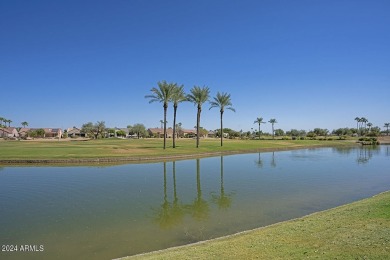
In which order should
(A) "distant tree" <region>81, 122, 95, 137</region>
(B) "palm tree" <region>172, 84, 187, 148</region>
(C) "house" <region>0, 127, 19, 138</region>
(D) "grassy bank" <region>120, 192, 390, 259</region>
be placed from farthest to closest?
1. (A) "distant tree" <region>81, 122, 95, 137</region>
2. (C) "house" <region>0, 127, 19, 138</region>
3. (B) "palm tree" <region>172, 84, 187, 148</region>
4. (D) "grassy bank" <region>120, 192, 390, 259</region>

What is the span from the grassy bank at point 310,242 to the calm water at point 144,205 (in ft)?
6.92

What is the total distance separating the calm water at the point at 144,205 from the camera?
12078mm

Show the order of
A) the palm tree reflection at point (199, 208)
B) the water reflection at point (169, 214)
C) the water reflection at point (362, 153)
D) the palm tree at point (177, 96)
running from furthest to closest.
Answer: the palm tree at point (177, 96) → the water reflection at point (362, 153) → the palm tree reflection at point (199, 208) → the water reflection at point (169, 214)

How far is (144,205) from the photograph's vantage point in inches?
711

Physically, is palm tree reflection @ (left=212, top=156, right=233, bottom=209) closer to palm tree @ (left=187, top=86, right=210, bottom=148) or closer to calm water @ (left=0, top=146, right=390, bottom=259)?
calm water @ (left=0, top=146, right=390, bottom=259)

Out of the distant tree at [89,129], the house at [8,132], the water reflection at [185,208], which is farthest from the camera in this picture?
the distant tree at [89,129]

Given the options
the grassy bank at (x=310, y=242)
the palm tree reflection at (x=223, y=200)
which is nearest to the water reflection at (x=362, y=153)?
the palm tree reflection at (x=223, y=200)

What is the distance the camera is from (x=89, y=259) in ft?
33.5

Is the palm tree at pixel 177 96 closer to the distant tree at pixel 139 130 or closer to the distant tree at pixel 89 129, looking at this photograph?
the distant tree at pixel 89 129

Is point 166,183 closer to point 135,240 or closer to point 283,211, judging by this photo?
point 283,211

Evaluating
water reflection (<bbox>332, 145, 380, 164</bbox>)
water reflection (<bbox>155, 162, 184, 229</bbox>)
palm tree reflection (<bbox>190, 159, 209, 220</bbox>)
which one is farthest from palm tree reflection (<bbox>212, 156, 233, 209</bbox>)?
water reflection (<bbox>332, 145, 380, 164</bbox>)

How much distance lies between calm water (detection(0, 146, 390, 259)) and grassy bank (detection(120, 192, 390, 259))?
6.92 ft

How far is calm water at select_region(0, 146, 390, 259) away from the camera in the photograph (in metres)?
12.1

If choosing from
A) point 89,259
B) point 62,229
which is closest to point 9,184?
point 62,229
